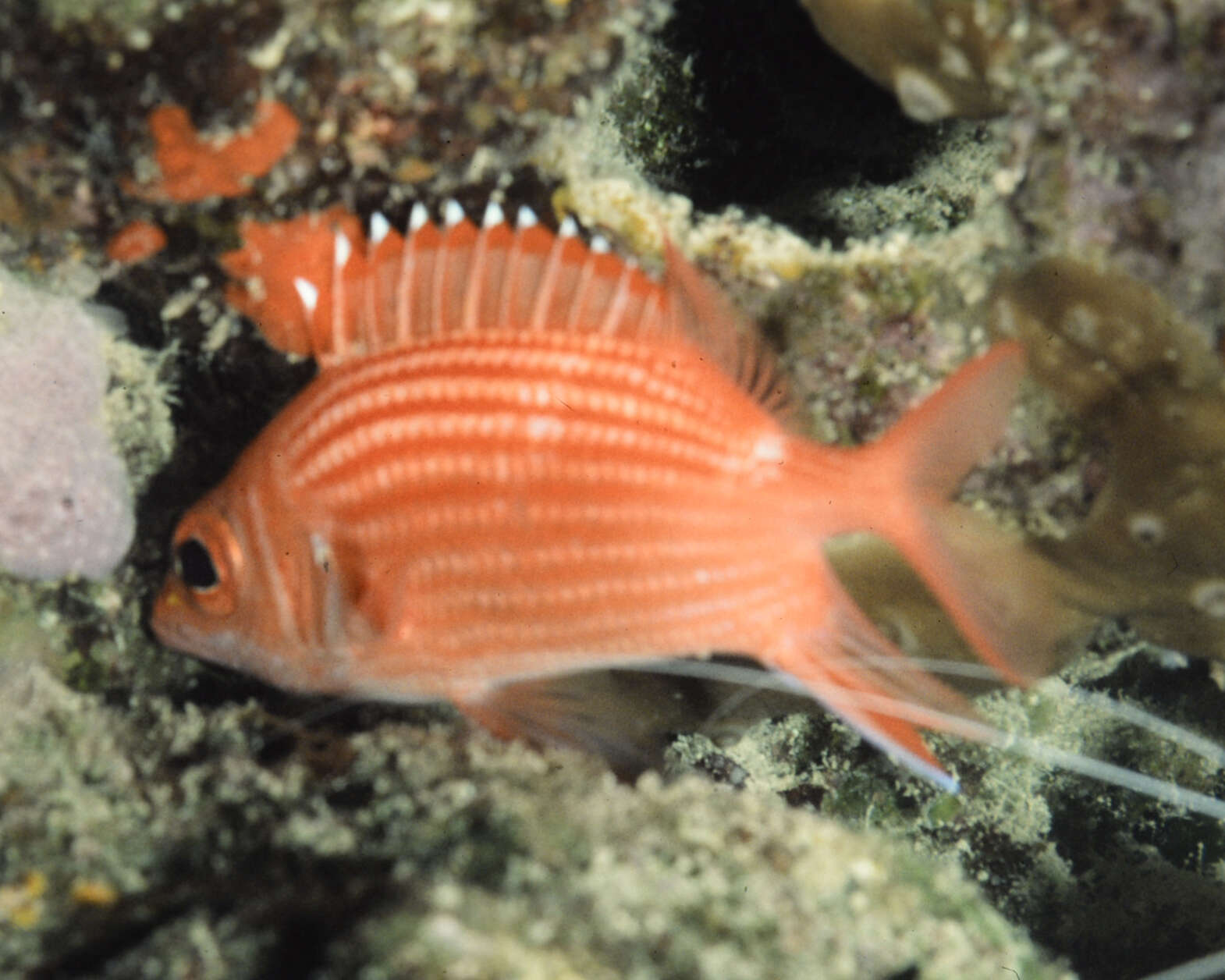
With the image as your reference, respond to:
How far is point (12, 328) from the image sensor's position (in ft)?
8.76

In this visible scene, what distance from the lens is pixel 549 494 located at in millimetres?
2225

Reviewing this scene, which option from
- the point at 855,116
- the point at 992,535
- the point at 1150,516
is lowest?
the point at 992,535

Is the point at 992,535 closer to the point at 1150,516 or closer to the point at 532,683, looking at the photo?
the point at 1150,516

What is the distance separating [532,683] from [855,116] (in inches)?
109

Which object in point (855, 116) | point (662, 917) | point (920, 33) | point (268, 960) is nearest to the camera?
point (268, 960)

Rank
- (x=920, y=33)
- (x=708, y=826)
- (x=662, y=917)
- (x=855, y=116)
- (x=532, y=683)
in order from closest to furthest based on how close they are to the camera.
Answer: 1. (x=662, y=917)
2. (x=708, y=826)
3. (x=920, y=33)
4. (x=532, y=683)
5. (x=855, y=116)

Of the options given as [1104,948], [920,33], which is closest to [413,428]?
[920,33]

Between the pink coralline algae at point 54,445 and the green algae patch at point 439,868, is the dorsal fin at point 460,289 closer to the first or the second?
the pink coralline algae at point 54,445

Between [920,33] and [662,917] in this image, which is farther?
[920,33]

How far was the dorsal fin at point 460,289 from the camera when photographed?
2.19 m

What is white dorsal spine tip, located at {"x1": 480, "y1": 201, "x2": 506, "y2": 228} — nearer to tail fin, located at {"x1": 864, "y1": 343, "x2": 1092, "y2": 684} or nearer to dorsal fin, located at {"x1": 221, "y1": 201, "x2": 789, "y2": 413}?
dorsal fin, located at {"x1": 221, "y1": 201, "x2": 789, "y2": 413}

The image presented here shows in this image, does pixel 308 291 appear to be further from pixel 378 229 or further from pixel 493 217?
pixel 493 217

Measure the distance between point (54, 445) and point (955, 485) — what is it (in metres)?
2.59

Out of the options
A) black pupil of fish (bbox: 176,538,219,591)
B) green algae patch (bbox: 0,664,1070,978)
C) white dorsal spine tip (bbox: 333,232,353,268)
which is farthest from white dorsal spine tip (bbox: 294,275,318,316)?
green algae patch (bbox: 0,664,1070,978)
